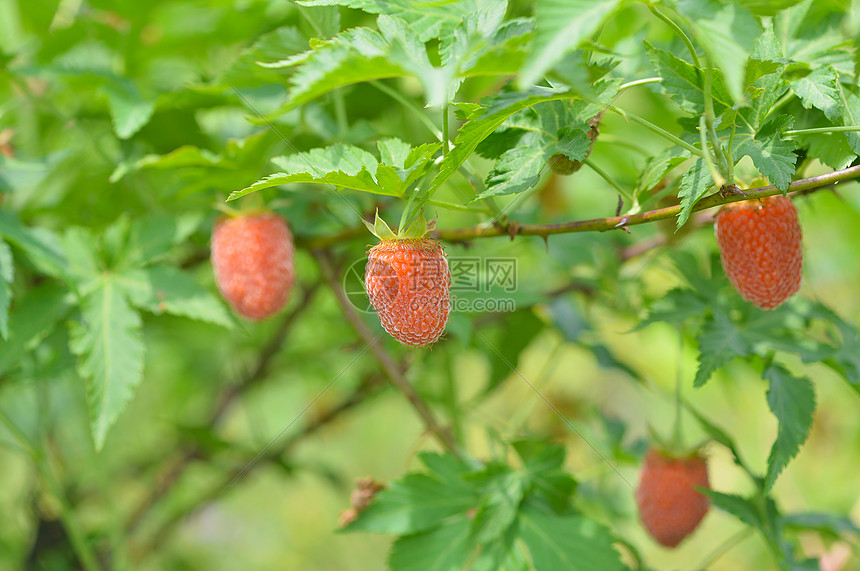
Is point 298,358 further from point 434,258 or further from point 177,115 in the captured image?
point 434,258

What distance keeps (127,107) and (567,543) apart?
0.90 meters

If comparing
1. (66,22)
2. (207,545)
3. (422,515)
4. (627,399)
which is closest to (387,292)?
(422,515)

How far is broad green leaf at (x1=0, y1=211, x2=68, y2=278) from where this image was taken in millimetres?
935

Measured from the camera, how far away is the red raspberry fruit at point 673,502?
1042mm

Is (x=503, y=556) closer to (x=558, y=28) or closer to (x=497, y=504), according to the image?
(x=497, y=504)

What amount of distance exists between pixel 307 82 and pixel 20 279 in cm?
84

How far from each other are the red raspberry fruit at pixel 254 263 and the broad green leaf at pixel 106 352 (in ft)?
0.49

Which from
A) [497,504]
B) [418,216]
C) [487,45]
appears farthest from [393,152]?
[497,504]

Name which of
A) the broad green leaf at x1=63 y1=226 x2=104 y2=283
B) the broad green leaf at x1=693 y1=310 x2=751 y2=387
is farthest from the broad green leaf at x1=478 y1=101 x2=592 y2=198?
the broad green leaf at x1=63 y1=226 x2=104 y2=283

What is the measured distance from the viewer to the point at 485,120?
23.6 inches

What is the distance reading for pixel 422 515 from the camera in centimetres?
96

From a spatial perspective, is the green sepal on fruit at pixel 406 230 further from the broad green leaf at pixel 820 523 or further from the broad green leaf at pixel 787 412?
the broad green leaf at pixel 820 523

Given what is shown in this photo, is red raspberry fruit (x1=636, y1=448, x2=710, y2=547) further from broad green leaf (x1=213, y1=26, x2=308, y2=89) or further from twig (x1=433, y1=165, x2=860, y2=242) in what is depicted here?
broad green leaf (x1=213, y1=26, x2=308, y2=89)

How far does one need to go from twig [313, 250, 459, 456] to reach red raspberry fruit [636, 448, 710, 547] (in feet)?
1.04
